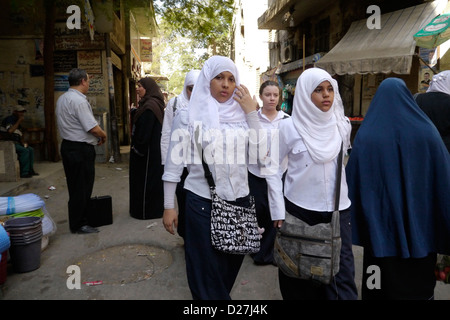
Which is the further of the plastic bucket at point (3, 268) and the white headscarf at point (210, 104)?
the plastic bucket at point (3, 268)

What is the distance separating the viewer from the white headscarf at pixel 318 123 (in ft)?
7.29

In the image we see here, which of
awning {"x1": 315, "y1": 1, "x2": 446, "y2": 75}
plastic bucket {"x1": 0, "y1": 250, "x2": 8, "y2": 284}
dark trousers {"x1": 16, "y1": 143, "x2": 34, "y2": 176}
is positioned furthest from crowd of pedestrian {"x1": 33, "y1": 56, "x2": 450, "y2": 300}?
awning {"x1": 315, "y1": 1, "x2": 446, "y2": 75}

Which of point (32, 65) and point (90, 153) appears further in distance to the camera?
point (32, 65)

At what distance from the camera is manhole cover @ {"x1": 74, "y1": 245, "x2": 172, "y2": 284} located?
10.7 feet

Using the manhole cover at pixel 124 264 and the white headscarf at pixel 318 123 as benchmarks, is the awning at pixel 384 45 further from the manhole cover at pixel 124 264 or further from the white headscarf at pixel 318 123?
the manhole cover at pixel 124 264

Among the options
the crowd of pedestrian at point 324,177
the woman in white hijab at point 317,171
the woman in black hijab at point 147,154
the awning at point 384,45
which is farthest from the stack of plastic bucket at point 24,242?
the awning at point 384,45

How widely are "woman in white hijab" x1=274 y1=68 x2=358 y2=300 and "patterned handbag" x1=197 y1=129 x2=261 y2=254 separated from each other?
0.93ft

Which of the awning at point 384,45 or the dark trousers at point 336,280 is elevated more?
the awning at point 384,45

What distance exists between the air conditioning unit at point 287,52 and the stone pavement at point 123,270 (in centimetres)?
1196

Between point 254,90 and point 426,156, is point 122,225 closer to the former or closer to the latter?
point 426,156
